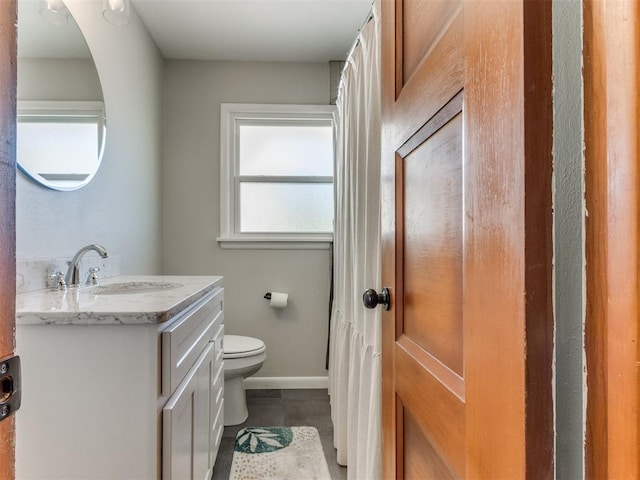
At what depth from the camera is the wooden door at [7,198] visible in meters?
0.39

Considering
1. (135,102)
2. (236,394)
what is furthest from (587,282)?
(135,102)

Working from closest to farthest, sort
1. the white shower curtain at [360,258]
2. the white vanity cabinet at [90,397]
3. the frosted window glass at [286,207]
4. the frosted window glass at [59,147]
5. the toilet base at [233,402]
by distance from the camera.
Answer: the white vanity cabinet at [90,397] → the frosted window glass at [59,147] → the white shower curtain at [360,258] → the toilet base at [233,402] → the frosted window glass at [286,207]

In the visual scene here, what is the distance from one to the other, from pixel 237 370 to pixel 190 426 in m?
0.90

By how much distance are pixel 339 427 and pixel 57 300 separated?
138cm

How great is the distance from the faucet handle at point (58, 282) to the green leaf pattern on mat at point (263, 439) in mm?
1178

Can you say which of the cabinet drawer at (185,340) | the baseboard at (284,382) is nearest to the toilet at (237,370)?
the baseboard at (284,382)

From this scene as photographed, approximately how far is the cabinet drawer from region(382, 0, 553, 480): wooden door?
57cm

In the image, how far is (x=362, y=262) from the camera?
1.58 m

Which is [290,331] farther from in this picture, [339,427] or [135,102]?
[135,102]

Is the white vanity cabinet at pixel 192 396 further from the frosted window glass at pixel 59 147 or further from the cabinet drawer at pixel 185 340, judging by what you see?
the frosted window glass at pixel 59 147

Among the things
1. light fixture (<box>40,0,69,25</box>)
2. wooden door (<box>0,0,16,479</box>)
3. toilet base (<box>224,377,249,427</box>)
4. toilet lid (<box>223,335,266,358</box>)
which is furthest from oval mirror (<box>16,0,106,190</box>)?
toilet base (<box>224,377,249,427</box>)

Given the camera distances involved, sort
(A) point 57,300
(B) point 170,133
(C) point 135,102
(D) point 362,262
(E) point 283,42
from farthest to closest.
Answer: (B) point 170,133 → (E) point 283,42 → (C) point 135,102 → (D) point 362,262 → (A) point 57,300

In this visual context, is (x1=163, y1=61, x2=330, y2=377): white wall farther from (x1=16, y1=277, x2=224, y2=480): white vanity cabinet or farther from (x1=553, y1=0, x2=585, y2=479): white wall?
(x1=553, y1=0, x2=585, y2=479): white wall

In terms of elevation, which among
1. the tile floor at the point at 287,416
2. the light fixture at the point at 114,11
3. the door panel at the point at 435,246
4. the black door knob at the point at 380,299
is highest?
the light fixture at the point at 114,11
